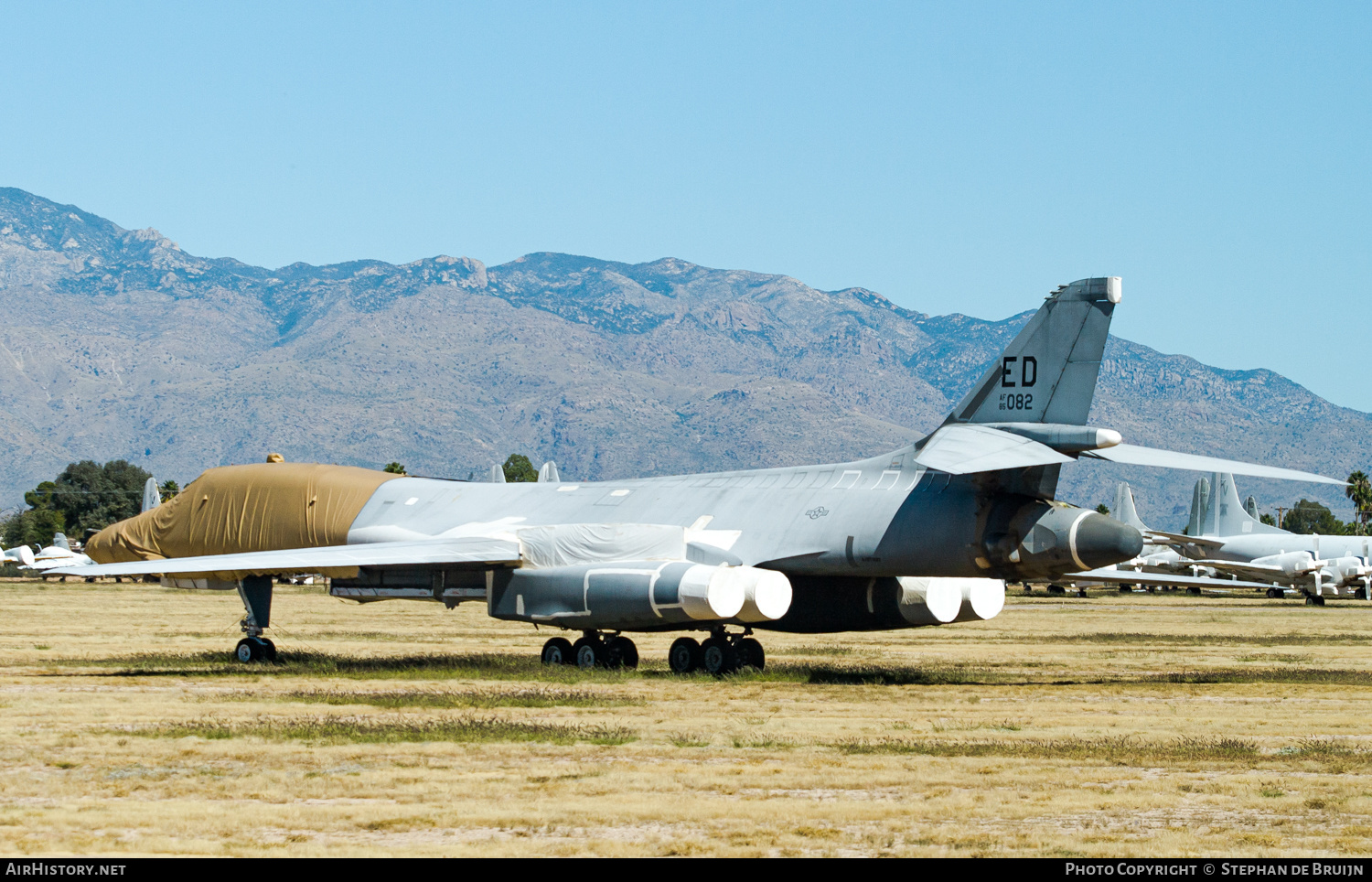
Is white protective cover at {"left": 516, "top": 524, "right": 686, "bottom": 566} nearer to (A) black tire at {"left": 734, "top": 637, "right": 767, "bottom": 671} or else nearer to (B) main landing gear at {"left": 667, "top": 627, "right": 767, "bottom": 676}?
(B) main landing gear at {"left": 667, "top": 627, "right": 767, "bottom": 676}

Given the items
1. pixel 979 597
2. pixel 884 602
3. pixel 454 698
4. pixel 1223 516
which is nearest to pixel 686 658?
pixel 884 602

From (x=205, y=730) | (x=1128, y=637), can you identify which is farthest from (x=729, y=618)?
(x=1128, y=637)

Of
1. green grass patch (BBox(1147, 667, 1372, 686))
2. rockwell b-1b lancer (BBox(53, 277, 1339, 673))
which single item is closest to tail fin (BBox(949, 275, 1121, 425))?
rockwell b-1b lancer (BBox(53, 277, 1339, 673))

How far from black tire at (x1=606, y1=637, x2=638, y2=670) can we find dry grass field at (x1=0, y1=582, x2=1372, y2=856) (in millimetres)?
1088

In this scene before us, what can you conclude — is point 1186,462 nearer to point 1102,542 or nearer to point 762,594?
point 1102,542

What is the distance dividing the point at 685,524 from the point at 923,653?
801cm

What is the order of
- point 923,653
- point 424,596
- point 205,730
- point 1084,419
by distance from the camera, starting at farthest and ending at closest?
point 923,653
point 424,596
point 1084,419
point 205,730

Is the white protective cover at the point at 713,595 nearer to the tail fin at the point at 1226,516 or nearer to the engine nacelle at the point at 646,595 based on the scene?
the engine nacelle at the point at 646,595

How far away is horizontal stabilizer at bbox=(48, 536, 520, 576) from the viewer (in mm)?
21125

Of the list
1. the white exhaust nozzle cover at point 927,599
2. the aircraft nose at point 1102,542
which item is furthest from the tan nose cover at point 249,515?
the aircraft nose at point 1102,542

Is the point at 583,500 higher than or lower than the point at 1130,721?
higher

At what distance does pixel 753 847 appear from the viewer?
8.73 meters

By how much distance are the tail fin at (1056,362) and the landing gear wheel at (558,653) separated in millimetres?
7267
